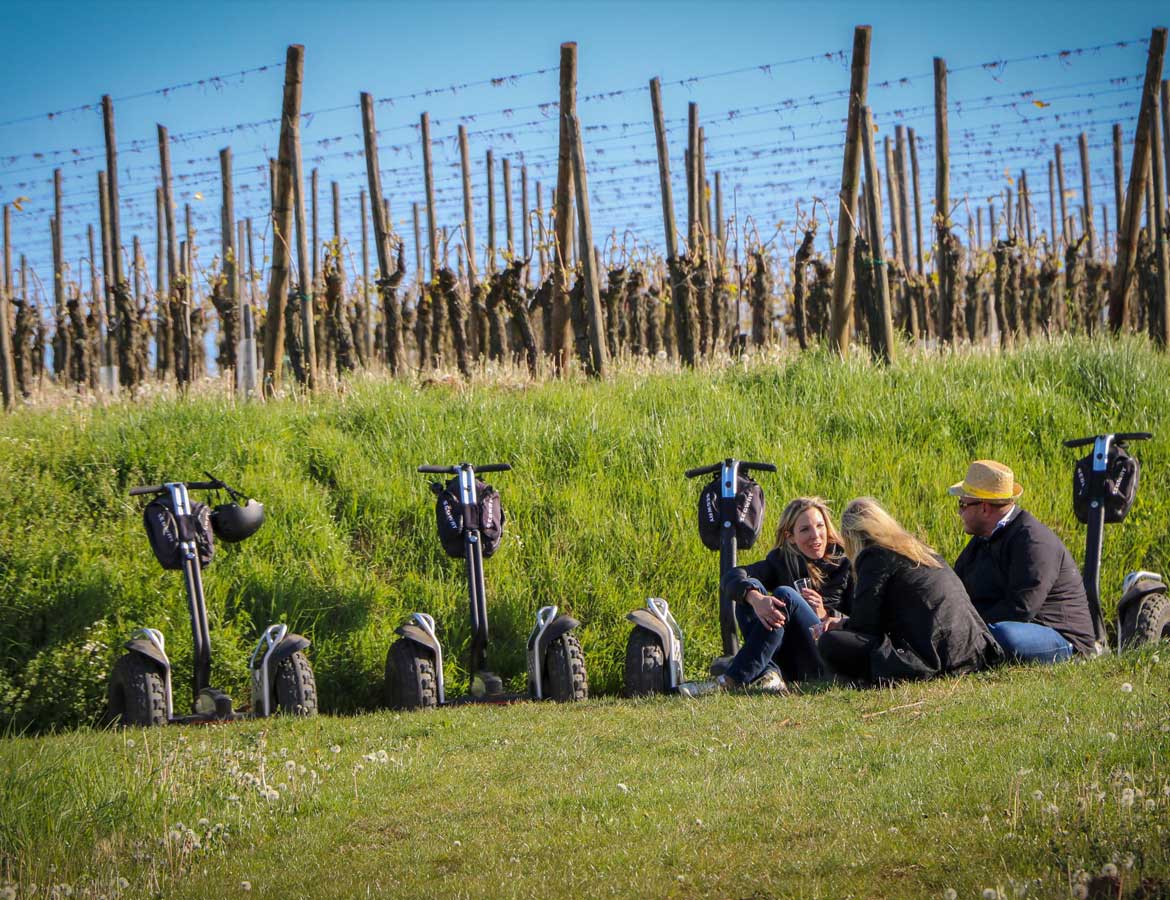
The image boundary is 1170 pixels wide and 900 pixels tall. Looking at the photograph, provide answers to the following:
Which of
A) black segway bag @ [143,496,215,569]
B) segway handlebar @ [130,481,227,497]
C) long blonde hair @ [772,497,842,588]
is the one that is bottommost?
long blonde hair @ [772,497,842,588]

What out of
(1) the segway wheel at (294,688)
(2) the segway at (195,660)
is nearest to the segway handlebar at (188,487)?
(2) the segway at (195,660)

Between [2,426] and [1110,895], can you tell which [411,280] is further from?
[1110,895]

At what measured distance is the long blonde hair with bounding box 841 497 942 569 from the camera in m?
6.74

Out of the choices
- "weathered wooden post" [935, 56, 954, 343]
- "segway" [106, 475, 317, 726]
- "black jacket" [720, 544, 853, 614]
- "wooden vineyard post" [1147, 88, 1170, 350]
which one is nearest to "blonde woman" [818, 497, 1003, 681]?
"black jacket" [720, 544, 853, 614]

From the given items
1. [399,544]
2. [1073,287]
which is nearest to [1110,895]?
[399,544]

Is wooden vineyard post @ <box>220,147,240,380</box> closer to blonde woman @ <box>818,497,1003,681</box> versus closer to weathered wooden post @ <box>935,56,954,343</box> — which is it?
weathered wooden post @ <box>935,56,954,343</box>

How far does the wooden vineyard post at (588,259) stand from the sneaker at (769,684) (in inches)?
243

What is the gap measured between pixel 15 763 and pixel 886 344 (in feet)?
31.4

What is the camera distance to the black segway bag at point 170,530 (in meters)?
7.79

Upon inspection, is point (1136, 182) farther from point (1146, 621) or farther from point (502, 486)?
point (502, 486)

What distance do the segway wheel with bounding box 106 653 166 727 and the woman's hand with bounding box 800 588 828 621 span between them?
386 centimetres

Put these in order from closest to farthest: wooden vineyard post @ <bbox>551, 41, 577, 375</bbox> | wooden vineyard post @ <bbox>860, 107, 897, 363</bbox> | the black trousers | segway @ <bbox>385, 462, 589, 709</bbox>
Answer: the black trousers, segway @ <bbox>385, 462, 589, 709</bbox>, wooden vineyard post @ <bbox>860, 107, 897, 363</bbox>, wooden vineyard post @ <bbox>551, 41, 577, 375</bbox>

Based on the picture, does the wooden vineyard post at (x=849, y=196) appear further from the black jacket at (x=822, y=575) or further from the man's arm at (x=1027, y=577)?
the man's arm at (x=1027, y=577)

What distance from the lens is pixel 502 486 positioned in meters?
10.2
